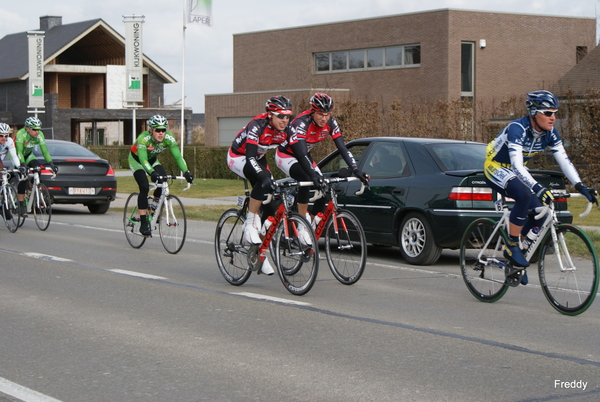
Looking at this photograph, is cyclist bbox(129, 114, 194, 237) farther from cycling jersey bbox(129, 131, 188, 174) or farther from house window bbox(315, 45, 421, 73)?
house window bbox(315, 45, 421, 73)

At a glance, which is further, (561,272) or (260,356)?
(561,272)

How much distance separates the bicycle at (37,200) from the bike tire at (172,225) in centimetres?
374

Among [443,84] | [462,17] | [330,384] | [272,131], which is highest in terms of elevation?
[462,17]

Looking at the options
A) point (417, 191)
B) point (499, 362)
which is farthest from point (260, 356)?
point (417, 191)

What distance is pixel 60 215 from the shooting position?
18516mm

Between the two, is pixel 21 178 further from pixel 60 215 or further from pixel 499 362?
pixel 499 362

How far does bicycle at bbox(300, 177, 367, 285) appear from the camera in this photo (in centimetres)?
825

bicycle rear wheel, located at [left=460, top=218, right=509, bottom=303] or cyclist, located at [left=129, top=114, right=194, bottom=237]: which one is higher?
cyclist, located at [left=129, top=114, right=194, bottom=237]

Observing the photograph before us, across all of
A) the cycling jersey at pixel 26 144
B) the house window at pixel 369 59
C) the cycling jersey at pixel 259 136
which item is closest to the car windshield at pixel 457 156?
the cycling jersey at pixel 259 136

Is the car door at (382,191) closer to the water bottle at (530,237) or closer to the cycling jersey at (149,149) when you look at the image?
the cycling jersey at (149,149)

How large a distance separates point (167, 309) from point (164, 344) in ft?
4.57

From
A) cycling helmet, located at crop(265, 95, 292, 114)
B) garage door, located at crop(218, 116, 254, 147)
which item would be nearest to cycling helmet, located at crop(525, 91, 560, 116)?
cycling helmet, located at crop(265, 95, 292, 114)

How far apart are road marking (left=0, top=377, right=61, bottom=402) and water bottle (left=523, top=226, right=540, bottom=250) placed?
165 inches

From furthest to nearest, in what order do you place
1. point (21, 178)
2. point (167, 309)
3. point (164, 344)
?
point (21, 178)
point (167, 309)
point (164, 344)
